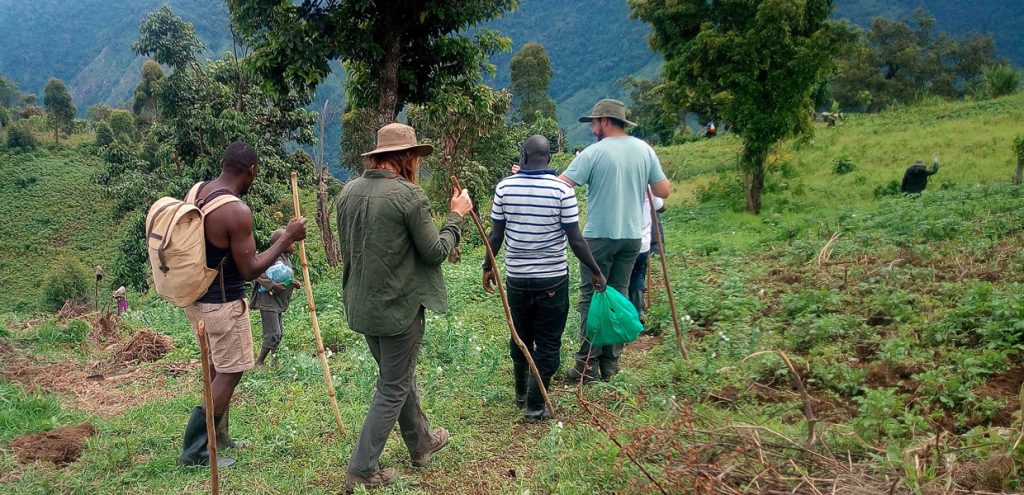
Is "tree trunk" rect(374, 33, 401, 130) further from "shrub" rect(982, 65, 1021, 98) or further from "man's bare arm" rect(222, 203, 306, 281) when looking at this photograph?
"shrub" rect(982, 65, 1021, 98)

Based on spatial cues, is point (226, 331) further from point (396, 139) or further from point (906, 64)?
point (906, 64)

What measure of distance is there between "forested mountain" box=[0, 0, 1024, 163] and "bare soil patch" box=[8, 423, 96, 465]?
9205 centimetres

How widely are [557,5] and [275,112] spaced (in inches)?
5792

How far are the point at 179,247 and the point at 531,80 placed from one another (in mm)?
41496

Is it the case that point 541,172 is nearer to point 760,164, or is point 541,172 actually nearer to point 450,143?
point 760,164

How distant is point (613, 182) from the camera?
4.81 metres

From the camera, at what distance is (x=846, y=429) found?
142 inches

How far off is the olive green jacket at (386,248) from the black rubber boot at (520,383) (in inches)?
50.3

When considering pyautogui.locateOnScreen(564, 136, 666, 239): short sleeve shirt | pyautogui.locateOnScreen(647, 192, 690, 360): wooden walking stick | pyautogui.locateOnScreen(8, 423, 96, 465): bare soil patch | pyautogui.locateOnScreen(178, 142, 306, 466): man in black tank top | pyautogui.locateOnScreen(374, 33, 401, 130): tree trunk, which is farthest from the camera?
pyautogui.locateOnScreen(374, 33, 401, 130): tree trunk

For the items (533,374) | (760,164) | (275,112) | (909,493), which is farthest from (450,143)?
(909,493)

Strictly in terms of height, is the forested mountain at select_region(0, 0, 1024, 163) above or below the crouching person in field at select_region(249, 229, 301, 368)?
above

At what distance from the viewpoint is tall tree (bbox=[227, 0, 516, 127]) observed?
859cm

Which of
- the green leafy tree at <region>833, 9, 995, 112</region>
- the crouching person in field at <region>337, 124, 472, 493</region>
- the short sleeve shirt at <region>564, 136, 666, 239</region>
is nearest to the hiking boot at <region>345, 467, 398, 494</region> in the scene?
the crouching person in field at <region>337, 124, 472, 493</region>

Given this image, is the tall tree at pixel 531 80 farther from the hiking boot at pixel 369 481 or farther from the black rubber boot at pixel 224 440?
the hiking boot at pixel 369 481
